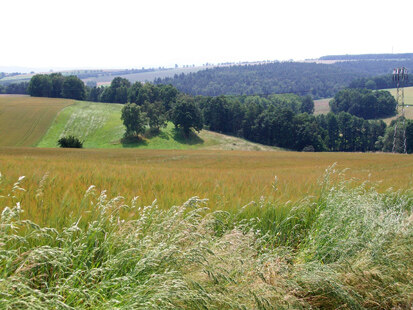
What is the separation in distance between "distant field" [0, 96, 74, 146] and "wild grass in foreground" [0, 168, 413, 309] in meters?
69.8

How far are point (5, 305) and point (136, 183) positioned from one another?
405cm

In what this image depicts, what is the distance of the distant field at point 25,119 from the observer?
66.5 metres

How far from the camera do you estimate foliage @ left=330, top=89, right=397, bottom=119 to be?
140250 millimetres

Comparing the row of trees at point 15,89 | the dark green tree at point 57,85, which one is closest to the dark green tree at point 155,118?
the dark green tree at point 57,85

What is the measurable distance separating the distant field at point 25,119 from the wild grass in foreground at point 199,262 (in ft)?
229

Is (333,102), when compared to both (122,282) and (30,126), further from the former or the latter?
(122,282)

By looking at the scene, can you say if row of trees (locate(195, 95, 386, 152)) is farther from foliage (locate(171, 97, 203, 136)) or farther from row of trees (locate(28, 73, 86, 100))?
row of trees (locate(28, 73, 86, 100))

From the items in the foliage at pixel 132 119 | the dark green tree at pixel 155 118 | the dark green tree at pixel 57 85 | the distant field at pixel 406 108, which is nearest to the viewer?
the foliage at pixel 132 119

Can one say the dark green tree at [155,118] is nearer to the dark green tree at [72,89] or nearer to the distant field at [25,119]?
the distant field at [25,119]

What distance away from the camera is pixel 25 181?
5168 mm

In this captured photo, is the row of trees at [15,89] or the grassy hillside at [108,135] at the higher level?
the row of trees at [15,89]

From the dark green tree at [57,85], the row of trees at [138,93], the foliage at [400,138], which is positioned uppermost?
the dark green tree at [57,85]

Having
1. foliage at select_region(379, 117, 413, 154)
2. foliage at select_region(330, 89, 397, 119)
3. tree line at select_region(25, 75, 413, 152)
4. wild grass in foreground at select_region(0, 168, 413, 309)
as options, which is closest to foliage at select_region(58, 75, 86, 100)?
tree line at select_region(25, 75, 413, 152)

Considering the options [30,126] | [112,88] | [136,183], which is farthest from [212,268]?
[112,88]
